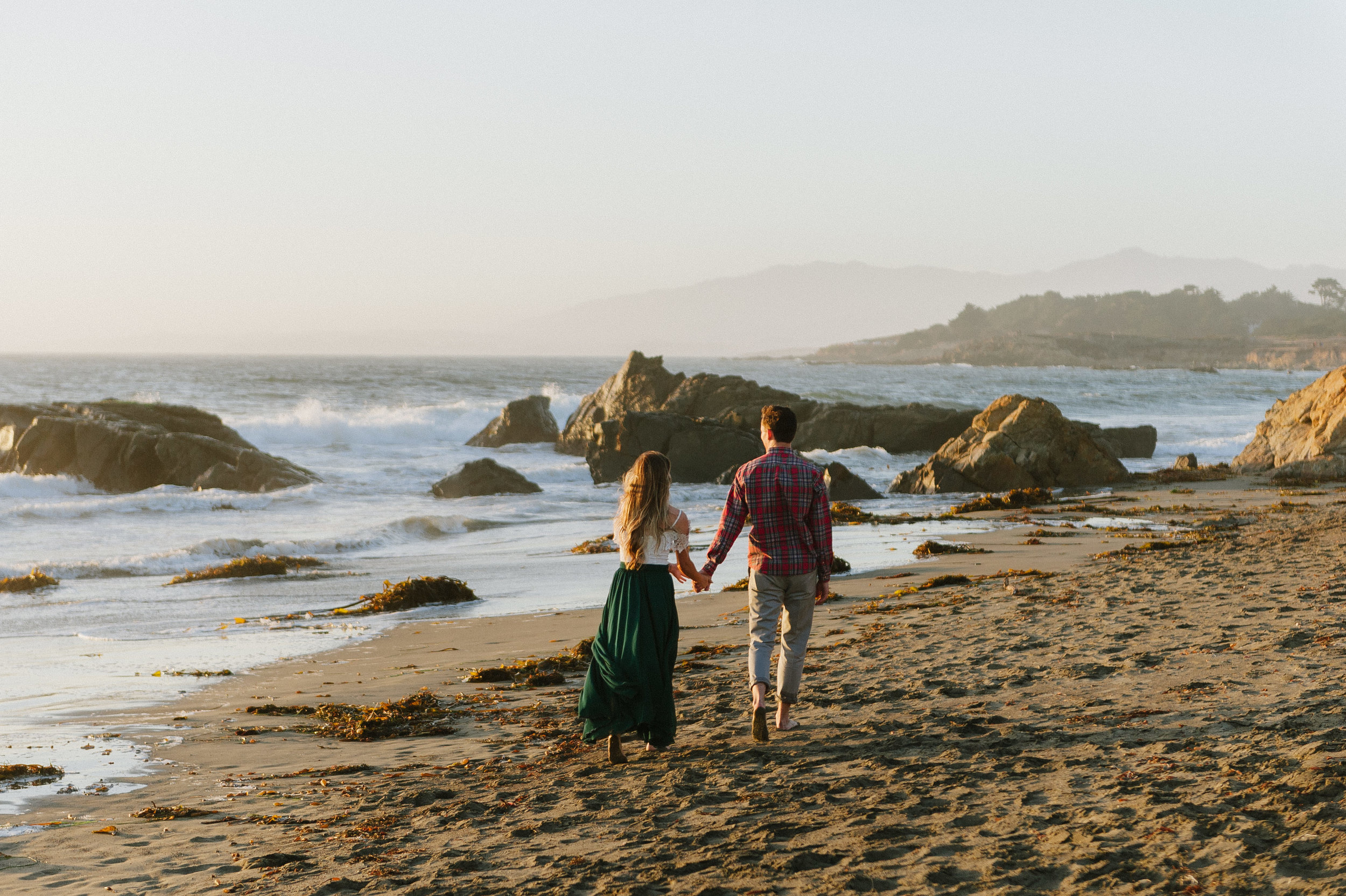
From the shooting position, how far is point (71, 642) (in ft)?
29.5

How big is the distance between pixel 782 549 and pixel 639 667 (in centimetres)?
96

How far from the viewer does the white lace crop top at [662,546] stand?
5078 millimetres

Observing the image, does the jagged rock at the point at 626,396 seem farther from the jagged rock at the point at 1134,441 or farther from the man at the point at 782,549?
the man at the point at 782,549

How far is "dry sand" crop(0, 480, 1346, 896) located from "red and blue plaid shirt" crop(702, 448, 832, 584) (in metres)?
0.91

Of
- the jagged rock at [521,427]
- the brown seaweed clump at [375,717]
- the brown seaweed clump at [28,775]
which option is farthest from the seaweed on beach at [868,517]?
the jagged rock at [521,427]

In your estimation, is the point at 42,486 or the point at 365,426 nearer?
the point at 42,486

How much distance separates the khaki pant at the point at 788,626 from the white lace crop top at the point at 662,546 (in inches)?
20.2

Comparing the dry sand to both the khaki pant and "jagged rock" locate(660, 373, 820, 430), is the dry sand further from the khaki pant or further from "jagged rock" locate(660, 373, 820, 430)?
"jagged rock" locate(660, 373, 820, 430)

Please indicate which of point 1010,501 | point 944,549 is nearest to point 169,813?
point 944,549

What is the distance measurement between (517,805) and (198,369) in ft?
340

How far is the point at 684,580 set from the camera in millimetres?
5199

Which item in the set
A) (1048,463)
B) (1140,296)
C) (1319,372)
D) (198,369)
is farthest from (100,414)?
(1140,296)

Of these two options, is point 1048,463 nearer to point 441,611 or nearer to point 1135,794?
point 441,611

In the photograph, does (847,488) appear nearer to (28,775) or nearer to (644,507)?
(644,507)
